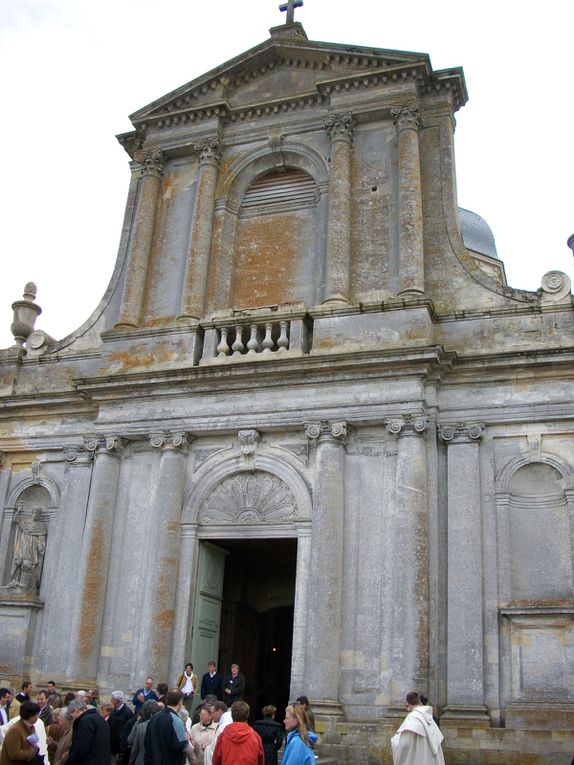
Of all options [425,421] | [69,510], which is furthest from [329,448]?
[69,510]

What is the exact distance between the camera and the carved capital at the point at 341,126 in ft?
56.6

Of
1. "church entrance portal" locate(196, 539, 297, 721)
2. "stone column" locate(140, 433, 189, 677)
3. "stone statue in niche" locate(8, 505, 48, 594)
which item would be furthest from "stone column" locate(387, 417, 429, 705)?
"stone statue in niche" locate(8, 505, 48, 594)

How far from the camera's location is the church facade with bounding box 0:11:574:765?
1304 centimetres

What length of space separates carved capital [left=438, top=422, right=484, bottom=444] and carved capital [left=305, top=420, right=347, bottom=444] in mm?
1625

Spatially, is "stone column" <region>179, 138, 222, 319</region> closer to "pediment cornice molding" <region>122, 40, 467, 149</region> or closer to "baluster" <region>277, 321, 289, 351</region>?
"pediment cornice molding" <region>122, 40, 467, 149</region>

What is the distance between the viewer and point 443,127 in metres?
17.2

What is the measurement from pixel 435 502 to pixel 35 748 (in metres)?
7.86

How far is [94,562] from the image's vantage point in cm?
1512

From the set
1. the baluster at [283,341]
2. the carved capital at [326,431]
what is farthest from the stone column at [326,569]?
the baluster at [283,341]

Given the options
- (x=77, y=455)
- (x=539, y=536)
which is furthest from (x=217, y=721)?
(x=77, y=455)

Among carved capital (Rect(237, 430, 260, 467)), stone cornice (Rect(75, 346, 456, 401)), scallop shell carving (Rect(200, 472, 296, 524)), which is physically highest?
stone cornice (Rect(75, 346, 456, 401))

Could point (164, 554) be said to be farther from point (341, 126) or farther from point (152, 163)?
point (341, 126)

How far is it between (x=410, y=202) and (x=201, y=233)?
4.37 metres

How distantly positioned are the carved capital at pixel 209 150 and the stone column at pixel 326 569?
7.00 m
